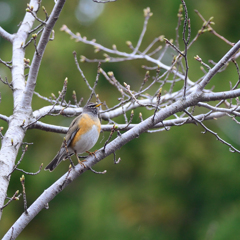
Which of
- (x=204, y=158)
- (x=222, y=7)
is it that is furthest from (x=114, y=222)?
(x=222, y=7)

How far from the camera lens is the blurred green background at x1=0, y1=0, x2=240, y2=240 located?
796 centimetres

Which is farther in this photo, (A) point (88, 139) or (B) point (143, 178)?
(B) point (143, 178)

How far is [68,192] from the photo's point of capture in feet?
29.5

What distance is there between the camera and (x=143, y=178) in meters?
8.71

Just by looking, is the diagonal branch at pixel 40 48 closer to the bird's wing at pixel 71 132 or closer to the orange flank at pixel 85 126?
the bird's wing at pixel 71 132

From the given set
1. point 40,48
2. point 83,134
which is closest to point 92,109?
point 83,134

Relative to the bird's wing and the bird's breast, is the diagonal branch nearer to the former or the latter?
the bird's wing

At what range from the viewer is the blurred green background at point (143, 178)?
7.96 m

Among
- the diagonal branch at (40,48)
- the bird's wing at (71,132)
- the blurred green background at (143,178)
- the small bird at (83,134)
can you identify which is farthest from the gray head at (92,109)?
the blurred green background at (143,178)

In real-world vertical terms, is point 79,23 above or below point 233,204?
above

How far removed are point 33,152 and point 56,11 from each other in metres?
6.25

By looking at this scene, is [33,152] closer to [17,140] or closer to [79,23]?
[79,23]

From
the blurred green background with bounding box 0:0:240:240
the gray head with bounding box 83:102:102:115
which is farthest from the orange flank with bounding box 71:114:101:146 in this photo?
the blurred green background with bounding box 0:0:240:240

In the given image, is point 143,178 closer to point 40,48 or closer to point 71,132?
point 71,132
